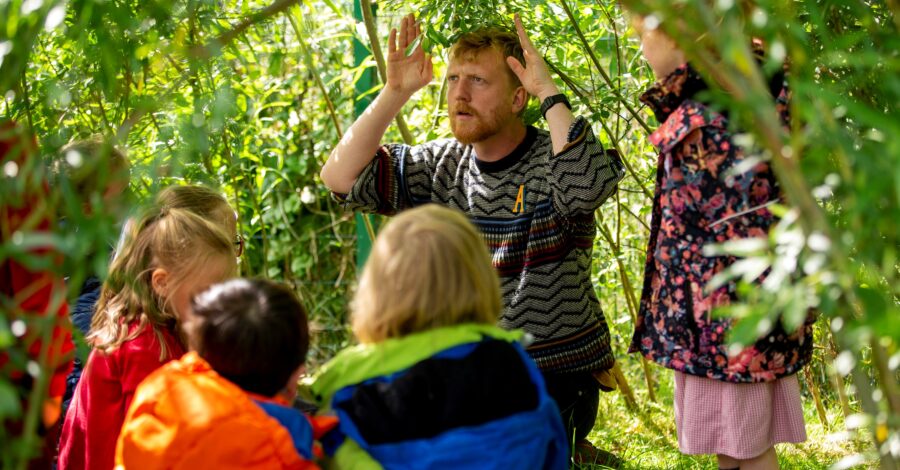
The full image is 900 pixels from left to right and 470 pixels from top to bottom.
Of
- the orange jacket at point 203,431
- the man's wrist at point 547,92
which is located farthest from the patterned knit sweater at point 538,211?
the orange jacket at point 203,431

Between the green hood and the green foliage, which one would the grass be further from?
the green hood

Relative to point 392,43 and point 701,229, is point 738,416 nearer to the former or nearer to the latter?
point 701,229

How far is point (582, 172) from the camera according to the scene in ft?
9.26

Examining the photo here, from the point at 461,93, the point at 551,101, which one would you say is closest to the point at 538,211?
the point at 551,101

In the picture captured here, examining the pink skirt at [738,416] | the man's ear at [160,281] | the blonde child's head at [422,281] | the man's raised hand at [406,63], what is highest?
the man's raised hand at [406,63]

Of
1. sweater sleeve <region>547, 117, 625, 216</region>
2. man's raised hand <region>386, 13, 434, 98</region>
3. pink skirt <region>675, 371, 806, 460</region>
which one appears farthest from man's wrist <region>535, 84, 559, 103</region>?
Answer: pink skirt <region>675, 371, 806, 460</region>

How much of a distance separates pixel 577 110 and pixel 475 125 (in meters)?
0.50

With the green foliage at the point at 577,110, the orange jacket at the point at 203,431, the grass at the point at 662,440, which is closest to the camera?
the green foliage at the point at 577,110

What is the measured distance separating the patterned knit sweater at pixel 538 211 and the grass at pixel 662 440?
19.2 inches

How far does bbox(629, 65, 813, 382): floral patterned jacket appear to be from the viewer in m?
2.36

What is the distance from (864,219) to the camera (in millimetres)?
1480

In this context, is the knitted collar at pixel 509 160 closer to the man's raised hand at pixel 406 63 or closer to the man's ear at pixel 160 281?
the man's raised hand at pixel 406 63

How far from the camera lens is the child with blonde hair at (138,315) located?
8.09 feet

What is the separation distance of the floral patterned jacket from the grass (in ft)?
2.98
